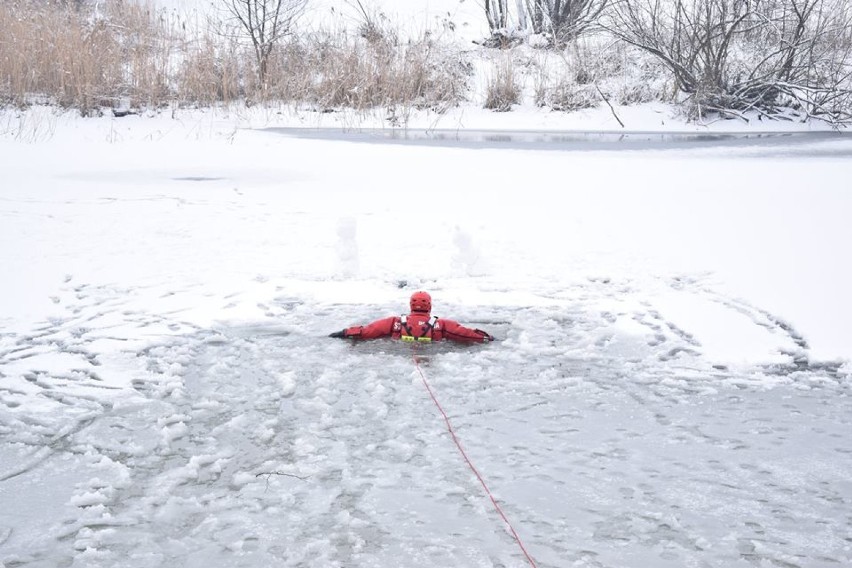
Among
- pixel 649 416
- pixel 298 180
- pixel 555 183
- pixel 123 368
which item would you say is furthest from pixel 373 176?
pixel 649 416

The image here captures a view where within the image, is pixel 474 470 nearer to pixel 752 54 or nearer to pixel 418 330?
pixel 418 330

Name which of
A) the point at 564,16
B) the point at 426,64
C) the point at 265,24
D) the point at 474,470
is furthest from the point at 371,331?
the point at 564,16

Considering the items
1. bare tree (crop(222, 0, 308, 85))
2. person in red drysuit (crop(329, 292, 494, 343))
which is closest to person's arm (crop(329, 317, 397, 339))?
person in red drysuit (crop(329, 292, 494, 343))

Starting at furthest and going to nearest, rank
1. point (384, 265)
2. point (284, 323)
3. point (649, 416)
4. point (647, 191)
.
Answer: point (647, 191), point (384, 265), point (284, 323), point (649, 416)

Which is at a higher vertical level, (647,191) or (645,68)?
(645,68)

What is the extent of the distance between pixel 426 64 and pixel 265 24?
300 cm

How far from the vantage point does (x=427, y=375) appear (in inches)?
202

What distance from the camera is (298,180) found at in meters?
10.3

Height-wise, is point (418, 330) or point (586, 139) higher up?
point (586, 139)

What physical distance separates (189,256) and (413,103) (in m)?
7.82

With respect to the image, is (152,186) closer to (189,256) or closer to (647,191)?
(189,256)

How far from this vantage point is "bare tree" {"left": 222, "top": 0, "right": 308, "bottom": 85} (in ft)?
49.6

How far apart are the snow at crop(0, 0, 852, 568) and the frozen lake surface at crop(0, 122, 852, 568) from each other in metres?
0.02

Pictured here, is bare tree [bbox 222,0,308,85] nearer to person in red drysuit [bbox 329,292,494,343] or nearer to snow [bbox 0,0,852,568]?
snow [bbox 0,0,852,568]
